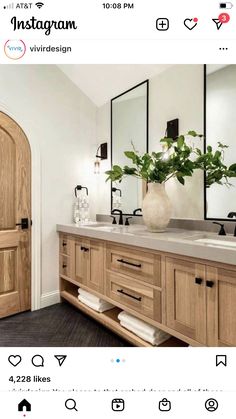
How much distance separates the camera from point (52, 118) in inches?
73.5

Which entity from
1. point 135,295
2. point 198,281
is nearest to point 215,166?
point 198,281

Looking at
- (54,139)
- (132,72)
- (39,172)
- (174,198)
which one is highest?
(132,72)

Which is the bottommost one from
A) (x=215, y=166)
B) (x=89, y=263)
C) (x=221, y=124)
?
(x=89, y=263)

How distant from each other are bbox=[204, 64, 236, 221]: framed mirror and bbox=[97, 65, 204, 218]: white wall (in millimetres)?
51

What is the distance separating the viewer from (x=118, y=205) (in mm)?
1970

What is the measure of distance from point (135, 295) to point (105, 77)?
5.40 ft

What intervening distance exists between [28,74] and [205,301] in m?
1.94

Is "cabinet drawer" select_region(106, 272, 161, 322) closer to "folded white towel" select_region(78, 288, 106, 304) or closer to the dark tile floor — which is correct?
"folded white towel" select_region(78, 288, 106, 304)
